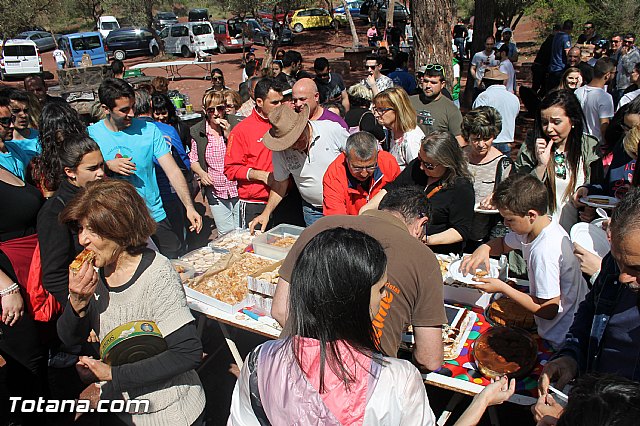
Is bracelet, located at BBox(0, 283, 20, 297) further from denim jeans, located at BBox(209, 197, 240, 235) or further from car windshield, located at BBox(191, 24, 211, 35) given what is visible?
car windshield, located at BBox(191, 24, 211, 35)

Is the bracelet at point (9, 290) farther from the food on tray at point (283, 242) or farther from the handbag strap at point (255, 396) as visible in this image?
the handbag strap at point (255, 396)

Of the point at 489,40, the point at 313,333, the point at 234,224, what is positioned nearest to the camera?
the point at 313,333

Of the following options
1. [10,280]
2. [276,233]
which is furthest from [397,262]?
[10,280]

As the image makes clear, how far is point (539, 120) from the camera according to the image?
12.6ft

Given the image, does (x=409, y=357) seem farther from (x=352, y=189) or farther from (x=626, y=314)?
(x=352, y=189)

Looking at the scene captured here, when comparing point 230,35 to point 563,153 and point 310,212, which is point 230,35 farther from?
point 563,153

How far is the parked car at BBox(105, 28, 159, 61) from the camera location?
29.6 m

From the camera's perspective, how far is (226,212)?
5.24 m

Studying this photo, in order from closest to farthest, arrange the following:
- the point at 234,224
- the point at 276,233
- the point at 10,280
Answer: the point at 10,280, the point at 276,233, the point at 234,224

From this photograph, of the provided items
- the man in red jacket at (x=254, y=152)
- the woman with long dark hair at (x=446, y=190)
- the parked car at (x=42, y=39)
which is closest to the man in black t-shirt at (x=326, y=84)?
the man in red jacket at (x=254, y=152)

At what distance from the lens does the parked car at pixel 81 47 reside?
25.2 m

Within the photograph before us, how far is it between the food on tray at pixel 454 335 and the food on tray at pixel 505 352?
12 cm

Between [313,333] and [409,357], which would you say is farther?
[409,357]

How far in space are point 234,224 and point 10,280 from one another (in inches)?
96.7
